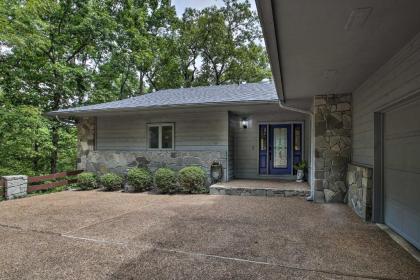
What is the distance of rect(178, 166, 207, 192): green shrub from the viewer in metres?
7.60

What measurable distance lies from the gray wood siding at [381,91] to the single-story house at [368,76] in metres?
0.01

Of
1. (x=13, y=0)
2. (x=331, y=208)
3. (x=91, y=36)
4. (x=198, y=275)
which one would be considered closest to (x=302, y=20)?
(x=198, y=275)

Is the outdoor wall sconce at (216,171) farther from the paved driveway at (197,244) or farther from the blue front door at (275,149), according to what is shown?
the paved driveway at (197,244)

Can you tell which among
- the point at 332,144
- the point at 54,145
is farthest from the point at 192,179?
the point at 54,145

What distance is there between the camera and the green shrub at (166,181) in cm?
771

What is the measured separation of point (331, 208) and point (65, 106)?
12624mm

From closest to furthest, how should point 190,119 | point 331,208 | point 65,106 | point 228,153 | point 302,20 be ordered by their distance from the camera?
point 302,20
point 331,208
point 228,153
point 190,119
point 65,106

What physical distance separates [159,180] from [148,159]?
139 cm

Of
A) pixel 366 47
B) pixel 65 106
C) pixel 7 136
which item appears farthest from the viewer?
pixel 65 106

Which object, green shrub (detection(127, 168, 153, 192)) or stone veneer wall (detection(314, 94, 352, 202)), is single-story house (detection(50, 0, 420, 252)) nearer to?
stone veneer wall (detection(314, 94, 352, 202))

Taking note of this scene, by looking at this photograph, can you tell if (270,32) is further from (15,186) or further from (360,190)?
(15,186)

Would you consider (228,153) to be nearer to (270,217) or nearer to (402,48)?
(270,217)

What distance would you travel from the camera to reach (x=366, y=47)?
3.23m

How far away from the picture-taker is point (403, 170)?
353cm
